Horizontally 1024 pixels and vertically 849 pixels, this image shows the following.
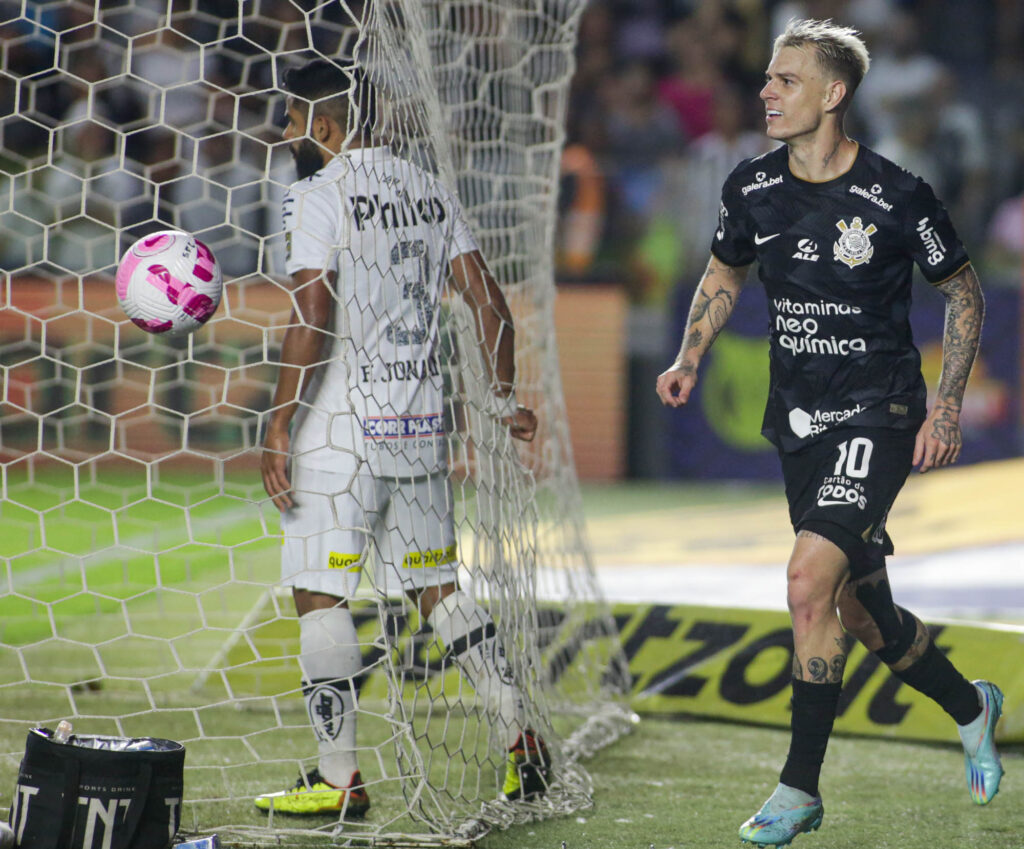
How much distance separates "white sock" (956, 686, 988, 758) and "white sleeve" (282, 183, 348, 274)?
6.65ft

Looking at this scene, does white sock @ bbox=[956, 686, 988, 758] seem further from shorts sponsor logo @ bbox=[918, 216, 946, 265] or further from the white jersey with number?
the white jersey with number

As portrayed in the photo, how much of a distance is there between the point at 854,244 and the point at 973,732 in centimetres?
130

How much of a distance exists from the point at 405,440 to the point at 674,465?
8643 millimetres

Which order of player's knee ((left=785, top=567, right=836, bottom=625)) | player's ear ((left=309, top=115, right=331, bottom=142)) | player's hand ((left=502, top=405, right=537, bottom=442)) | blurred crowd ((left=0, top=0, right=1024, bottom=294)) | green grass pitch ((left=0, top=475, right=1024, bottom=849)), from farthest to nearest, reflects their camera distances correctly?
blurred crowd ((left=0, top=0, right=1024, bottom=294)), player's hand ((left=502, top=405, right=537, bottom=442)), player's ear ((left=309, top=115, right=331, bottom=142)), green grass pitch ((left=0, top=475, right=1024, bottom=849)), player's knee ((left=785, top=567, right=836, bottom=625))

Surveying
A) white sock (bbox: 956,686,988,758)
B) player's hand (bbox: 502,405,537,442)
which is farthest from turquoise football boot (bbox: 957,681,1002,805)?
player's hand (bbox: 502,405,537,442)

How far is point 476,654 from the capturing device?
4.02 meters

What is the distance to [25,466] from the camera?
461 inches

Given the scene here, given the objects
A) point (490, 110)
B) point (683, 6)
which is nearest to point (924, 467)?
point (490, 110)

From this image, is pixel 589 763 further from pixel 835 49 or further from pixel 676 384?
pixel 835 49

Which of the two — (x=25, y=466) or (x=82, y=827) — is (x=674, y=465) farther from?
(x=82, y=827)

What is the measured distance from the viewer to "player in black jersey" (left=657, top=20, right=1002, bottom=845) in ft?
11.4

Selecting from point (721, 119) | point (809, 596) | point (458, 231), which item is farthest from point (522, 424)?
point (721, 119)

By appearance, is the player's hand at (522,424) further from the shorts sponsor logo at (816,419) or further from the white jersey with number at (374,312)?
the shorts sponsor logo at (816,419)

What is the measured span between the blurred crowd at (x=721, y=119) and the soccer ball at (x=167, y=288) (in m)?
8.50
